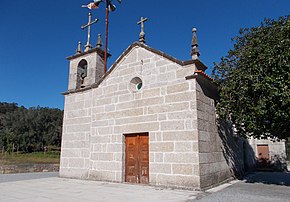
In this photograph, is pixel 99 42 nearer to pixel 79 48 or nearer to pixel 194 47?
pixel 79 48

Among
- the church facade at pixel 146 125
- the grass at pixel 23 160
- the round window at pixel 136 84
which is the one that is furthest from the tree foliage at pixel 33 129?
the round window at pixel 136 84

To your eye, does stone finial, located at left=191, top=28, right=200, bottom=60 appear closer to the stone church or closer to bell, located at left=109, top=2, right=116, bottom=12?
the stone church

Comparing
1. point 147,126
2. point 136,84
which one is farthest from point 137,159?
point 136,84

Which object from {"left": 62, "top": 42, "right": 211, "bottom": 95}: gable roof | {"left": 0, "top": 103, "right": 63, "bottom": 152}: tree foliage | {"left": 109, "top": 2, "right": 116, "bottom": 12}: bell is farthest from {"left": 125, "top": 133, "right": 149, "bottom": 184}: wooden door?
{"left": 0, "top": 103, "right": 63, "bottom": 152}: tree foliage

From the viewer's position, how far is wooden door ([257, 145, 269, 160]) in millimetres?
14633

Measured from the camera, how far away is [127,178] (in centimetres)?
781

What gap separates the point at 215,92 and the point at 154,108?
101 inches

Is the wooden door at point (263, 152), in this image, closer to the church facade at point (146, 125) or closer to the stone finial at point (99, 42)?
the church facade at point (146, 125)

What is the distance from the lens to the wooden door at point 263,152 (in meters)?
14.6

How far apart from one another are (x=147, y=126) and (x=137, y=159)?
4.01ft

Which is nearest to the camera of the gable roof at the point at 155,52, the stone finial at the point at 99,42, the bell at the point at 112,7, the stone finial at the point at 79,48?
the gable roof at the point at 155,52

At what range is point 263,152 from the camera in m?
14.7

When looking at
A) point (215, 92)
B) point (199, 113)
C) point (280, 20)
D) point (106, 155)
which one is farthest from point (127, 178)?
point (280, 20)

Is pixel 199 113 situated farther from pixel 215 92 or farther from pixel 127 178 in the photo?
pixel 127 178
